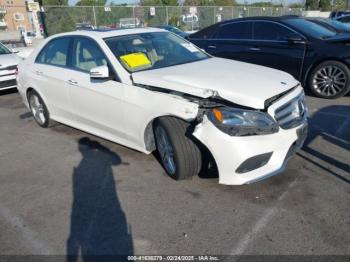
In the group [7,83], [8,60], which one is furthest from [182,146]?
[8,60]

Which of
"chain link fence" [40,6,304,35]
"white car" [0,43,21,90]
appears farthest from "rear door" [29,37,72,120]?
"chain link fence" [40,6,304,35]

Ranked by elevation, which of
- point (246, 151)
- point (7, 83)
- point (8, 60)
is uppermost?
point (246, 151)

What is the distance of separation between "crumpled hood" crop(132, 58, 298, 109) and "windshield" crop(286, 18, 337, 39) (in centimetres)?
325

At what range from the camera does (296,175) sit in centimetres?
351

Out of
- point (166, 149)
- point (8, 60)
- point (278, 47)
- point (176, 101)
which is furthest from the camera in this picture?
point (8, 60)

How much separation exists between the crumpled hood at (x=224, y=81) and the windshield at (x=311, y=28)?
3252 mm

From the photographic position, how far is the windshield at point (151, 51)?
386 cm

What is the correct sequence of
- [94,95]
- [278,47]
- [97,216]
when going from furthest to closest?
1. [278,47]
2. [94,95]
3. [97,216]

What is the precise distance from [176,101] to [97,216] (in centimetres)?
133

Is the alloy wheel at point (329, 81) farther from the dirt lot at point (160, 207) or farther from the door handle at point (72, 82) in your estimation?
the door handle at point (72, 82)

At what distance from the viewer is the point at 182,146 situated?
318cm

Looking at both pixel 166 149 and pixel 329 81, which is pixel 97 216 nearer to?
pixel 166 149

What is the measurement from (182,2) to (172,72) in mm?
62063

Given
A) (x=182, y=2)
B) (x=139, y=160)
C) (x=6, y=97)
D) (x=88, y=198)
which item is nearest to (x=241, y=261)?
(x=88, y=198)
